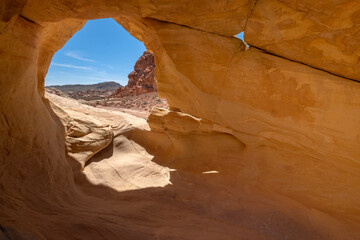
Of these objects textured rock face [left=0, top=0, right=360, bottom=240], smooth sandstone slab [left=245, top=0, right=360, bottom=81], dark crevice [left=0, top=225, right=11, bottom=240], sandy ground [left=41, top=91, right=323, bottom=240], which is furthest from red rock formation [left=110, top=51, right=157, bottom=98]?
dark crevice [left=0, top=225, right=11, bottom=240]

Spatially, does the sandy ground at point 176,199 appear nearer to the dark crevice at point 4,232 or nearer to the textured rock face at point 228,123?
the textured rock face at point 228,123

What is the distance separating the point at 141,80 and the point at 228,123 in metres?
29.6

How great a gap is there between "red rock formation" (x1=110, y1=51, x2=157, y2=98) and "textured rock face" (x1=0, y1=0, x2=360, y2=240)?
26.6 m

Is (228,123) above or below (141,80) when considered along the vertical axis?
below

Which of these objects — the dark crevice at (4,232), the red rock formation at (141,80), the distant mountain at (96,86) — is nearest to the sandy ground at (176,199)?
the dark crevice at (4,232)

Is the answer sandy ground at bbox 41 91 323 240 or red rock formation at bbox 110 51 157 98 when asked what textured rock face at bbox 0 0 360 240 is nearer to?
sandy ground at bbox 41 91 323 240

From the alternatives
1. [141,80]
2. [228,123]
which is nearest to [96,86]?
[141,80]

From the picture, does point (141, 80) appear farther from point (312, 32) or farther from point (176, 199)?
point (312, 32)

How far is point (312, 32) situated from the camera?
2967mm

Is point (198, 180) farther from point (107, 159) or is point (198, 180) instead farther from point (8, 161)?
point (8, 161)

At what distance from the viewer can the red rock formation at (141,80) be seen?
3059cm

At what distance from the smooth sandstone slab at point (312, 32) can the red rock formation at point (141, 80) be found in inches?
1072

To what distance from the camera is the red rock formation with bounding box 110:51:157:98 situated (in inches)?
1204

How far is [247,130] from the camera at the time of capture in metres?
3.88
